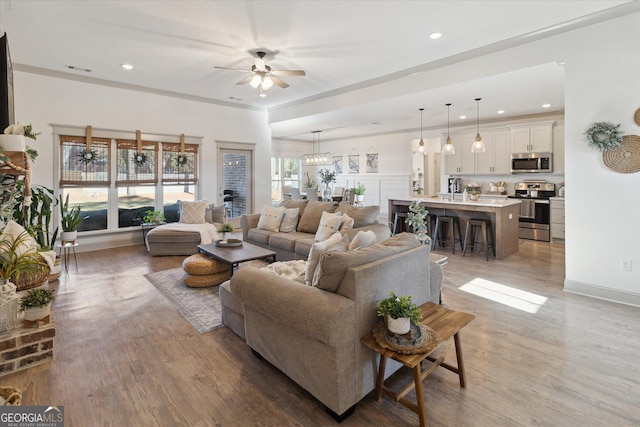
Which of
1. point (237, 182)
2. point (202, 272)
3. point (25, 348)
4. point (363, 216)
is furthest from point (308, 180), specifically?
point (25, 348)

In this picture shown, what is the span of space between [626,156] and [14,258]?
19.0 ft

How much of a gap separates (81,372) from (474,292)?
3906 mm

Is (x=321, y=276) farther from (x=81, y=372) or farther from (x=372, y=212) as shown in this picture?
(x=372, y=212)

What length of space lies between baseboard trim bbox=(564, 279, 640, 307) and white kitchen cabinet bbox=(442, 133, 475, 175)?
4.93 metres

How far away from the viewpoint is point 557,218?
6.74 meters

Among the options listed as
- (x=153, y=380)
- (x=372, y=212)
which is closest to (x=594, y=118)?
(x=372, y=212)

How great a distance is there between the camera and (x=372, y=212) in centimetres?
464

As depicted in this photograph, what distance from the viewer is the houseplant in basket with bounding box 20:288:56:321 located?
2455mm

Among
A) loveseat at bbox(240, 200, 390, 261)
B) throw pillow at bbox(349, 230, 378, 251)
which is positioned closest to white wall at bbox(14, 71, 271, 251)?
loveseat at bbox(240, 200, 390, 261)

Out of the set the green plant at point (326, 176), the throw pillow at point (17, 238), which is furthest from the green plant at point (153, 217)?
the green plant at point (326, 176)

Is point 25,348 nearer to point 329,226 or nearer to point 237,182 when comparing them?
point 329,226

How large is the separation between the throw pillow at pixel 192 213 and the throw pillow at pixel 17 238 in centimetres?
326

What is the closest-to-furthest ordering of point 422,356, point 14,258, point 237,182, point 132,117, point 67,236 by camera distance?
point 422,356 → point 14,258 → point 67,236 → point 132,117 → point 237,182

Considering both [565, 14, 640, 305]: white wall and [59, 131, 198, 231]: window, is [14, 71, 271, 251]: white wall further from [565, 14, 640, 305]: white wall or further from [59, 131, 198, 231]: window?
[565, 14, 640, 305]: white wall
